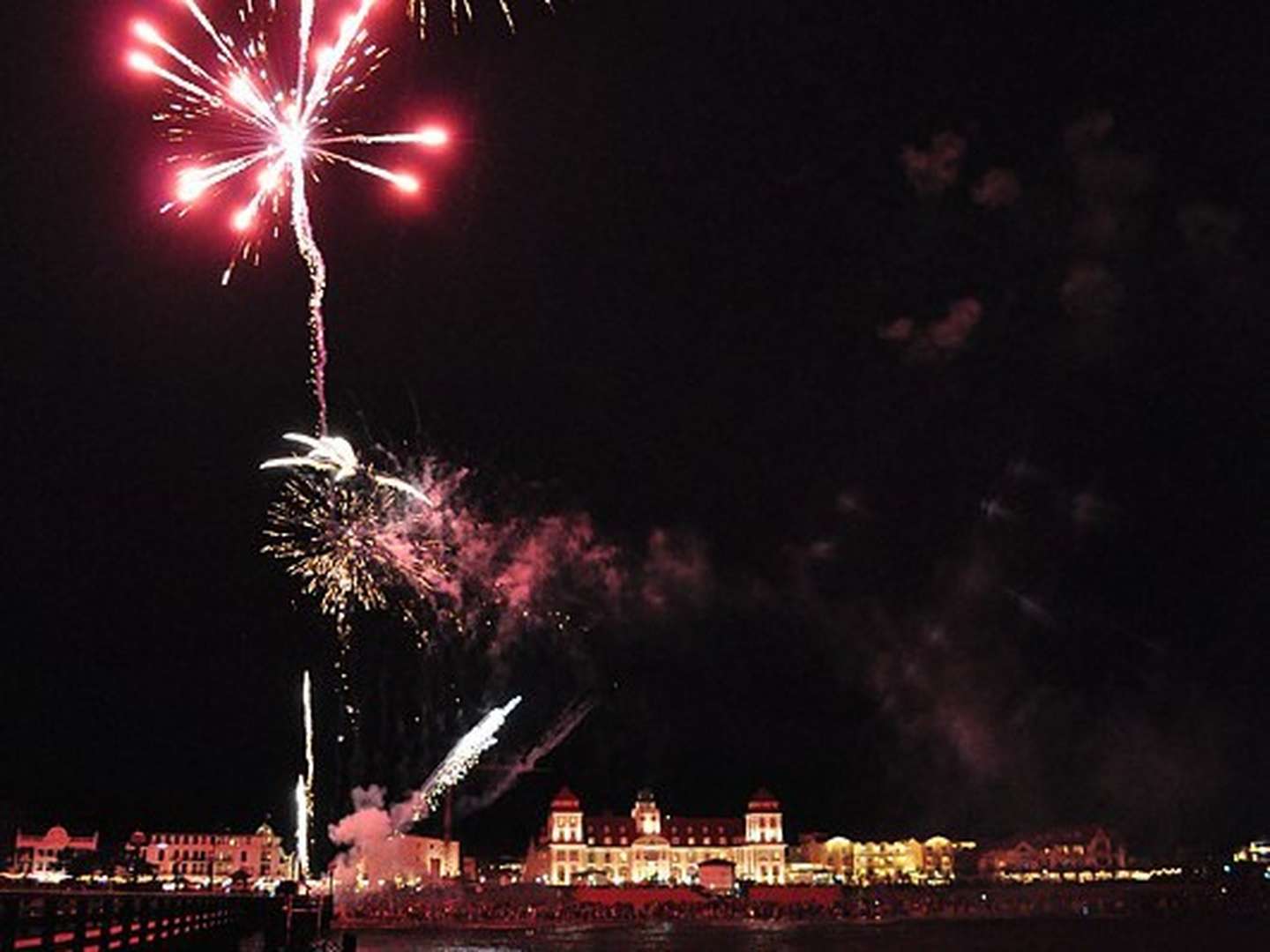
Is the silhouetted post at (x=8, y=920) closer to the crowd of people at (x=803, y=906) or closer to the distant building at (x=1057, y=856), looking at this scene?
the crowd of people at (x=803, y=906)

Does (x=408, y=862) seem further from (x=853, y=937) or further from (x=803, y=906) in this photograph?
(x=853, y=937)

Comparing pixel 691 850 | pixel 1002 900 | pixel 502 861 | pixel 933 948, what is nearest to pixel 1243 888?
pixel 1002 900

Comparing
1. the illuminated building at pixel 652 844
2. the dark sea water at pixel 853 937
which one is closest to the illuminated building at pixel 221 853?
the illuminated building at pixel 652 844

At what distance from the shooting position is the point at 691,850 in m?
145

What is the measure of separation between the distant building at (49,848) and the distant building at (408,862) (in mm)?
28175

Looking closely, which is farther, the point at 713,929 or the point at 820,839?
the point at 820,839

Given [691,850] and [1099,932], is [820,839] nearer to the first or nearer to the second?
[691,850]

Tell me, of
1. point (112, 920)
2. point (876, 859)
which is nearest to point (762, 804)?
point (876, 859)

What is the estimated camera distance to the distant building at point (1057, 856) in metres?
151

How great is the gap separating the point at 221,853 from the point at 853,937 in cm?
8374

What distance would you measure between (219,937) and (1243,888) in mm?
138062

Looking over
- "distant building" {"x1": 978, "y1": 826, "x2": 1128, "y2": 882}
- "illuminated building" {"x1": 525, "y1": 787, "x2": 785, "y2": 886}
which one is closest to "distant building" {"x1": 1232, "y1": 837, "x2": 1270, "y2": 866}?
"distant building" {"x1": 978, "y1": 826, "x2": 1128, "y2": 882}

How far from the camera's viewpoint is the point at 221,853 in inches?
4919

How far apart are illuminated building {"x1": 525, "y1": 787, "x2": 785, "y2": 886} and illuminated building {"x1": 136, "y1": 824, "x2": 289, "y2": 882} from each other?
27282 mm
